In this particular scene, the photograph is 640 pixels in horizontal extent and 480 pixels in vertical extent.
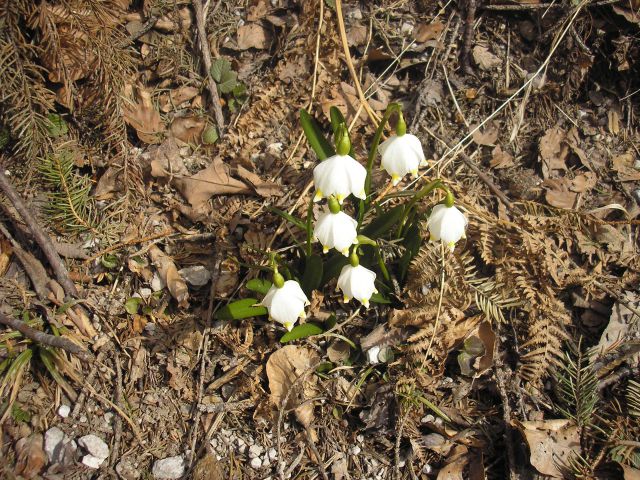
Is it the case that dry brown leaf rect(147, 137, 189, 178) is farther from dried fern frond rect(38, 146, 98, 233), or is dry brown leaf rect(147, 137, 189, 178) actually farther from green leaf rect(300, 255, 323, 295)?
green leaf rect(300, 255, 323, 295)

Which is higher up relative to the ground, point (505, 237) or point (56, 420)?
point (505, 237)

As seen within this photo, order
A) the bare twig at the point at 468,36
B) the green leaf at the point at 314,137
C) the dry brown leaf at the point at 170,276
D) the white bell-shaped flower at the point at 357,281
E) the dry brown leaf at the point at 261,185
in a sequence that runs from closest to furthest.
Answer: the white bell-shaped flower at the point at 357,281
the green leaf at the point at 314,137
the dry brown leaf at the point at 170,276
the dry brown leaf at the point at 261,185
the bare twig at the point at 468,36

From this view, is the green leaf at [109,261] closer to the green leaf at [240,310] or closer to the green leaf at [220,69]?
the green leaf at [240,310]

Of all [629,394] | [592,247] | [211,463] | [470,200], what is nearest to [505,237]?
[470,200]

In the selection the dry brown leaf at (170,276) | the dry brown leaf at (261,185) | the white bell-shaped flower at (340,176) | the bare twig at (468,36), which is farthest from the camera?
the bare twig at (468,36)

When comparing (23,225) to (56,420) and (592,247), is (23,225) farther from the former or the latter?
(592,247)

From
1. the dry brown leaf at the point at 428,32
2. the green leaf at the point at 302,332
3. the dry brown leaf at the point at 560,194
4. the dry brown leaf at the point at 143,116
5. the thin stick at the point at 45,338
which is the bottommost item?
the green leaf at the point at 302,332

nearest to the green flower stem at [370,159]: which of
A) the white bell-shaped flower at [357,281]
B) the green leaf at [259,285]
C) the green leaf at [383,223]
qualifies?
the green leaf at [383,223]
